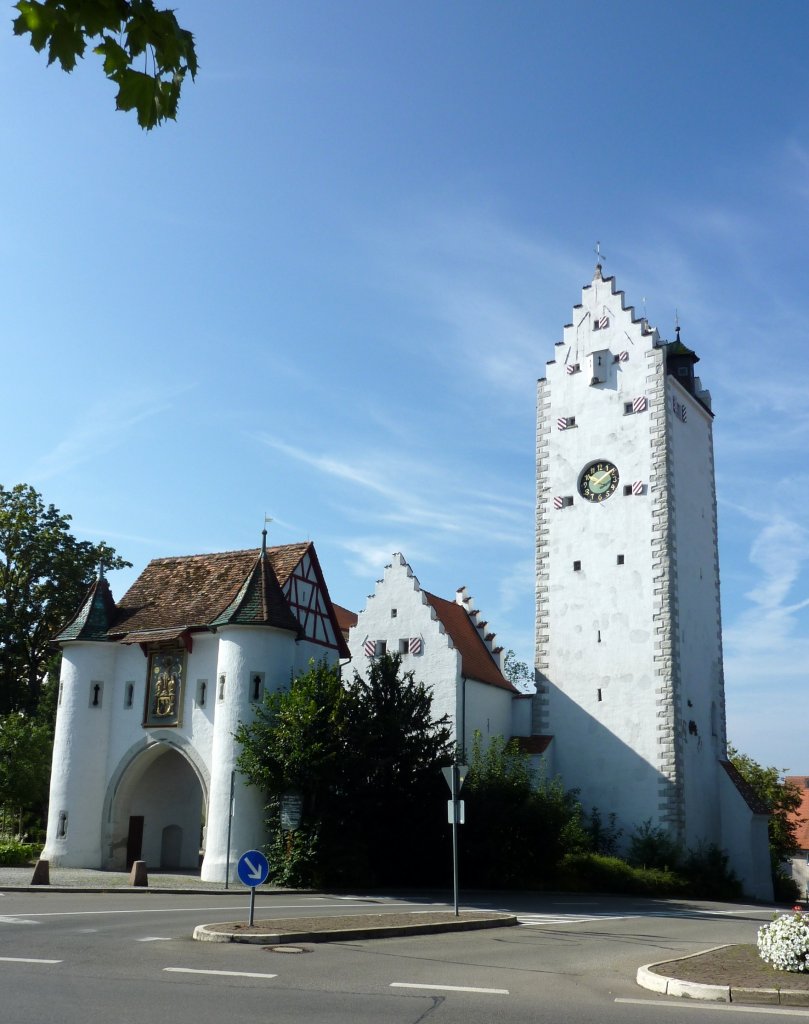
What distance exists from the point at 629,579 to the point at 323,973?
30372mm

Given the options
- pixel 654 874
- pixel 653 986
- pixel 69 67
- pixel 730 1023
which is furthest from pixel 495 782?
pixel 69 67

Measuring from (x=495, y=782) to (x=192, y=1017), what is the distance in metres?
25.1

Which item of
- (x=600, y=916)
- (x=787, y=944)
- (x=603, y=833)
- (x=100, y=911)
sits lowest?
(x=600, y=916)

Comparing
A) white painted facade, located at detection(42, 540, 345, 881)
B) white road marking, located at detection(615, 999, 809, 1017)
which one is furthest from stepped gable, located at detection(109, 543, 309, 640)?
white road marking, located at detection(615, 999, 809, 1017)

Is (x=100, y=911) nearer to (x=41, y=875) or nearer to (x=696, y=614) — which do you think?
(x=41, y=875)

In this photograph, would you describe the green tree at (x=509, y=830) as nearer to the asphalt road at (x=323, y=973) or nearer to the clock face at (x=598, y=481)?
the asphalt road at (x=323, y=973)

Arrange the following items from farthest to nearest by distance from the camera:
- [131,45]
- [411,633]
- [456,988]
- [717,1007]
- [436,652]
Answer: [411,633] → [436,652] → [456,988] → [717,1007] → [131,45]

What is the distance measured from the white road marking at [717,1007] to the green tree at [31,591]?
39312 mm

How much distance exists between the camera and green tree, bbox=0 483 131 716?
46.7 m

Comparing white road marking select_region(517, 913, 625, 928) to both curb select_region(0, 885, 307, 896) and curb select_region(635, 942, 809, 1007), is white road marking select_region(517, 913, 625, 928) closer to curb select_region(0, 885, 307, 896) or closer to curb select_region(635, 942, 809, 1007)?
curb select_region(0, 885, 307, 896)

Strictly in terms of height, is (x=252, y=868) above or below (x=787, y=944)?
above

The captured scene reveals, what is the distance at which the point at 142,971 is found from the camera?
11.8m

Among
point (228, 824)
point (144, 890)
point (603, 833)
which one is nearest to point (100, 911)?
point (144, 890)

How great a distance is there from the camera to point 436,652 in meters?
40.6
